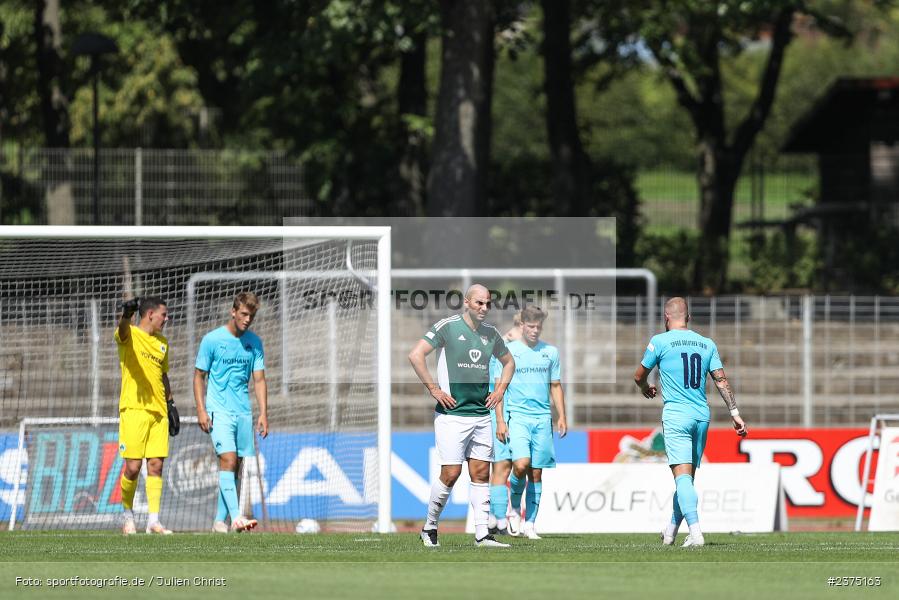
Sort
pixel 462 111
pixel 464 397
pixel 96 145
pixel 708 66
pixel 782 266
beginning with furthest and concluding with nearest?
pixel 708 66 → pixel 782 266 → pixel 462 111 → pixel 96 145 → pixel 464 397

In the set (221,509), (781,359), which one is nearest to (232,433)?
(221,509)

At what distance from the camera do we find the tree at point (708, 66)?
86.9 feet

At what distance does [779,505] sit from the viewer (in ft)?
49.3

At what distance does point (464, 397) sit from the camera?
10.7 meters

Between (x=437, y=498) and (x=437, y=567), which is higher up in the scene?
(x=437, y=498)

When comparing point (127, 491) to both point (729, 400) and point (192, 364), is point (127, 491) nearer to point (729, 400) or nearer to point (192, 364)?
point (192, 364)

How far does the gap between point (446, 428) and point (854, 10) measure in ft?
226

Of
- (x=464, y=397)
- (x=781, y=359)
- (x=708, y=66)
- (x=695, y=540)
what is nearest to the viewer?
(x=464, y=397)

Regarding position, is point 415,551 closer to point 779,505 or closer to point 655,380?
point 779,505

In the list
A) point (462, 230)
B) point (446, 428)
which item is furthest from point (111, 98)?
point (446, 428)

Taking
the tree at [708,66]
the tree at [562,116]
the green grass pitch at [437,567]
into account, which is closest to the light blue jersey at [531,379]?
the green grass pitch at [437,567]

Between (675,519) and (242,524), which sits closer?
(675,519)

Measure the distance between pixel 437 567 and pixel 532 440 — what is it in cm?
309

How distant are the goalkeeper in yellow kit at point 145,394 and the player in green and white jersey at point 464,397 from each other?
9.45ft
